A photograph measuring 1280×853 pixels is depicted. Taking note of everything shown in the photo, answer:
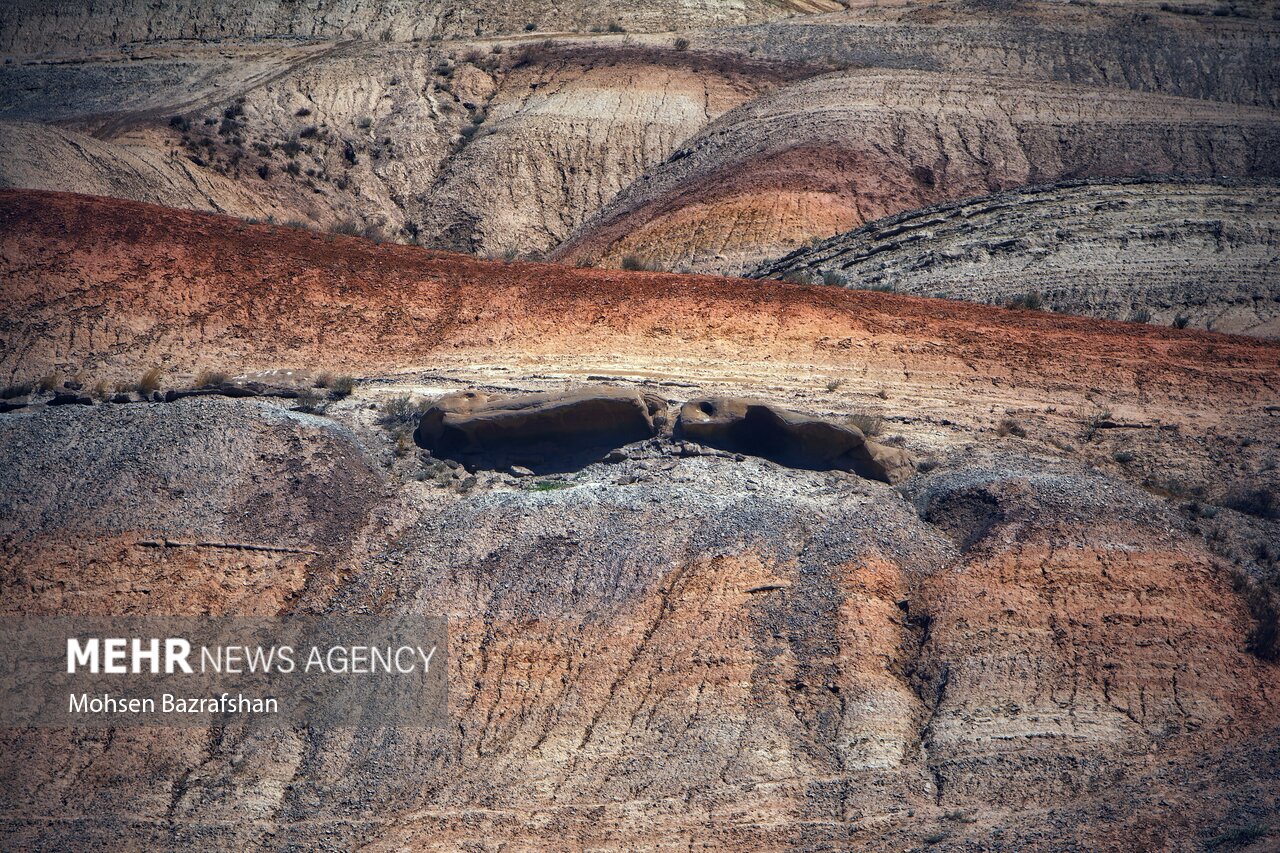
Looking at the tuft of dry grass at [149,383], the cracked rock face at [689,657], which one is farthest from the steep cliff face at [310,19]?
the cracked rock face at [689,657]

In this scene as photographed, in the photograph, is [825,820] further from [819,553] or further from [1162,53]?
[1162,53]

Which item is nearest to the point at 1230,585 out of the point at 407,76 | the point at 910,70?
the point at 910,70

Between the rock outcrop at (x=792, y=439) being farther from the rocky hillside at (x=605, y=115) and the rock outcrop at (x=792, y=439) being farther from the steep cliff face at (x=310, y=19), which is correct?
the steep cliff face at (x=310, y=19)

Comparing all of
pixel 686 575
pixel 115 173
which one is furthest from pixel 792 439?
pixel 115 173

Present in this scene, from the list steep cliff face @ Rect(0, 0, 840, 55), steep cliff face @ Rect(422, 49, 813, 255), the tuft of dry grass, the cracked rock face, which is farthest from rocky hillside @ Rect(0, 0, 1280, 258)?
the cracked rock face

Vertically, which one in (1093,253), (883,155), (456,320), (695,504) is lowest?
(695,504)

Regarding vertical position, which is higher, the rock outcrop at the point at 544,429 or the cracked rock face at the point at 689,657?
the rock outcrop at the point at 544,429

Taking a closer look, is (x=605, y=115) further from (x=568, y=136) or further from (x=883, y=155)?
(x=883, y=155)
